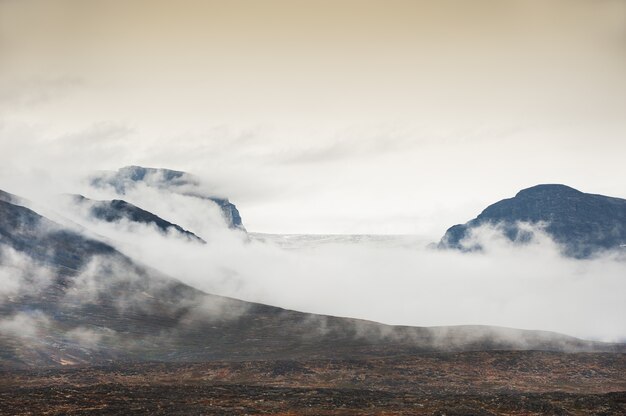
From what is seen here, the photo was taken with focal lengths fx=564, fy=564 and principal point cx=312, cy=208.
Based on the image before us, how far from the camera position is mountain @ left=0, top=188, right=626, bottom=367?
122500 millimetres

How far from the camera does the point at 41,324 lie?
138 metres

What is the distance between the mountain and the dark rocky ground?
2216cm

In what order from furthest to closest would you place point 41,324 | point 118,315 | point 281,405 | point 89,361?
1. point 118,315
2. point 41,324
3. point 89,361
4. point 281,405

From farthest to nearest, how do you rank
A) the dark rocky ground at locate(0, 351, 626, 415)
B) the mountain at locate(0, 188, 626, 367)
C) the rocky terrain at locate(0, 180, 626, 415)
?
the mountain at locate(0, 188, 626, 367)
the rocky terrain at locate(0, 180, 626, 415)
the dark rocky ground at locate(0, 351, 626, 415)

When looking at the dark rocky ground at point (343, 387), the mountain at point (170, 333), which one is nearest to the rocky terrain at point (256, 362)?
the dark rocky ground at point (343, 387)

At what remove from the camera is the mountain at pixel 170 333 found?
122500 millimetres

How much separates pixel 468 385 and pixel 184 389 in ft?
143

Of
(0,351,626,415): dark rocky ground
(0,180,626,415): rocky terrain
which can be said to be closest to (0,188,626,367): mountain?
(0,180,626,415): rocky terrain

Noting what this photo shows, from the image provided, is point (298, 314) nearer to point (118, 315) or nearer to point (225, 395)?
point (118, 315)

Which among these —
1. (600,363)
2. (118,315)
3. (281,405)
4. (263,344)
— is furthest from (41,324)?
(600,363)

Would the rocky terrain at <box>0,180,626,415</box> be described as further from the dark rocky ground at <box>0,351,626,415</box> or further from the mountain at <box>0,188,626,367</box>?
the mountain at <box>0,188,626,367</box>

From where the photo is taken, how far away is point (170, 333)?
6033 inches

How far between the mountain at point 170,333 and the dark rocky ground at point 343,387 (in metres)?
22.2

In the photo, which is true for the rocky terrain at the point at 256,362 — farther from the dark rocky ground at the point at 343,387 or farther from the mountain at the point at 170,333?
the mountain at the point at 170,333
